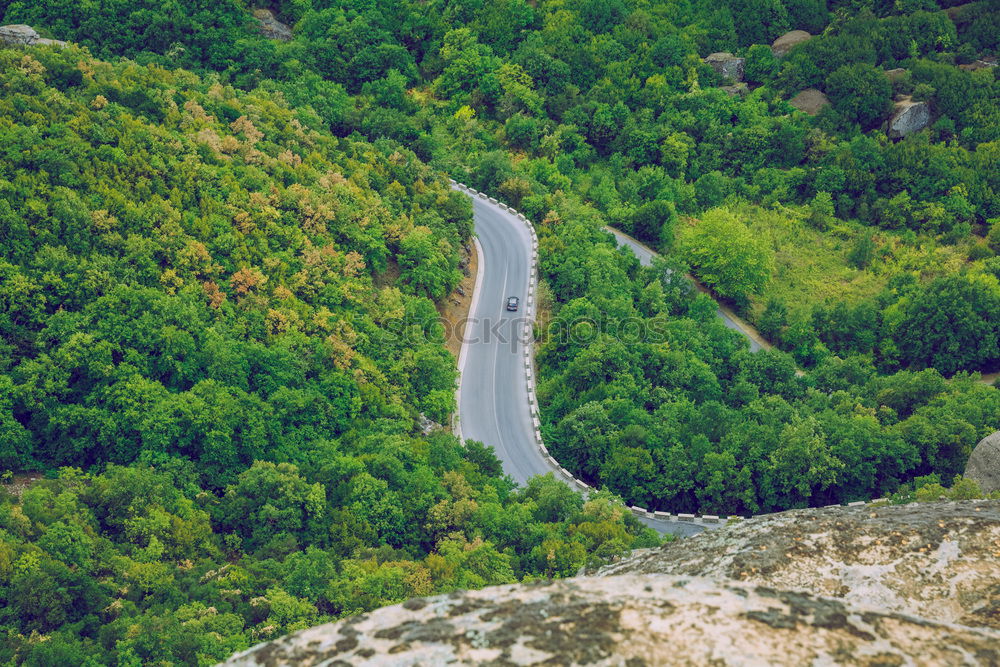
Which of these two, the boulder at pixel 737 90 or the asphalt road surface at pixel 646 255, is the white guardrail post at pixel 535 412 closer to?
the asphalt road surface at pixel 646 255

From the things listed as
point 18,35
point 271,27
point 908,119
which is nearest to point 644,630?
point 18,35

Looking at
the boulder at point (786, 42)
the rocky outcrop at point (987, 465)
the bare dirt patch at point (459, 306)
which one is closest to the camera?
the rocky outcrop at point (987, 465)

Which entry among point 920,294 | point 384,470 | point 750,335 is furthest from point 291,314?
point 920,294

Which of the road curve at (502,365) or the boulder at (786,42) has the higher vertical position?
the boulder at (786,42)

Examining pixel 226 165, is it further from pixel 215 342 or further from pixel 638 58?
pixel 638 58

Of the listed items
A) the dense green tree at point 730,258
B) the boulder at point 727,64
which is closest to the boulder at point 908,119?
the boulder at point 727,64

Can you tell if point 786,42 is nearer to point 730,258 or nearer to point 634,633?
point 730,258

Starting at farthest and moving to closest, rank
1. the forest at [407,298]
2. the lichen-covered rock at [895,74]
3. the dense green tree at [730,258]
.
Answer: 1. the lichen-covered rock at [895,74]
2. the dense green tree at [730,258]
3. the forest at [407,298]

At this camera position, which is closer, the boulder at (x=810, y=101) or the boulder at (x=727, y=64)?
the boulder at (x=810, y=101)

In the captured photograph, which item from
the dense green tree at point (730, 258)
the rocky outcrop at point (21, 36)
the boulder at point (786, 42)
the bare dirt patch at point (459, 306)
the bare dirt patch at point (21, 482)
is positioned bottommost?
the bare dirt patch at point (21, 482)
